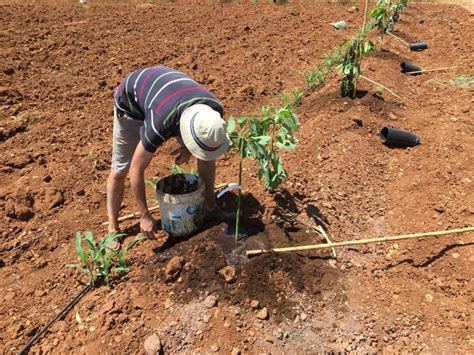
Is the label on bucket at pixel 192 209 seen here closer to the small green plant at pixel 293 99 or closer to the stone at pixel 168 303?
the stone at pixel 168 303

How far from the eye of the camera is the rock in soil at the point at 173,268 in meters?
2.44

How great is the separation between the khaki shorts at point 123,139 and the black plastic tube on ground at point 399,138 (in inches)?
91.8

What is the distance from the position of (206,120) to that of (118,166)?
95 centimetres

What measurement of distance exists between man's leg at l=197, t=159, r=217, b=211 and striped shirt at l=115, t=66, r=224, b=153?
40 cm

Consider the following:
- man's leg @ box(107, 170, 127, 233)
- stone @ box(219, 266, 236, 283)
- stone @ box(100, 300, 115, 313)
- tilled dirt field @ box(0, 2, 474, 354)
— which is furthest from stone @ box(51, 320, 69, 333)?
stone @ box(219, 266, 236, 283)

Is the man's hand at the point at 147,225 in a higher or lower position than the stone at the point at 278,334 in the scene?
higher

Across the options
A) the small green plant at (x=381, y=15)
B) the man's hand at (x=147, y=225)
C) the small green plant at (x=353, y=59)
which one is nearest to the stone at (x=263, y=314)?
the man's hand at (x=147, y=225)

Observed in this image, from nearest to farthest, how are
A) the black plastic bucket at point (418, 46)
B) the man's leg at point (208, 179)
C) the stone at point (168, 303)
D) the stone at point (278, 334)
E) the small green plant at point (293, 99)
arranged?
the stone at point (278, 334)
the stone at point (168, 303)
the man's leg at point (208, 179)
the small green plant at point (293, 99)
the black plastic bucket at point (418, 46)

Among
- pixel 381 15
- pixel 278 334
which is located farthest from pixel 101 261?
pixel 381 15

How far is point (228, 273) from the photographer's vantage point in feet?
8.00

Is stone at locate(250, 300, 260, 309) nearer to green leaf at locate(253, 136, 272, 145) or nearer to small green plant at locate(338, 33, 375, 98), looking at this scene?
green leaf at locate(253, 136, 272, 145)

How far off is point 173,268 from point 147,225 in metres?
0.32

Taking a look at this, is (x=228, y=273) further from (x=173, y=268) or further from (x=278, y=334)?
(x=278, y=334)

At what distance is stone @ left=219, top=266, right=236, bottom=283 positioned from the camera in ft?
7.91
